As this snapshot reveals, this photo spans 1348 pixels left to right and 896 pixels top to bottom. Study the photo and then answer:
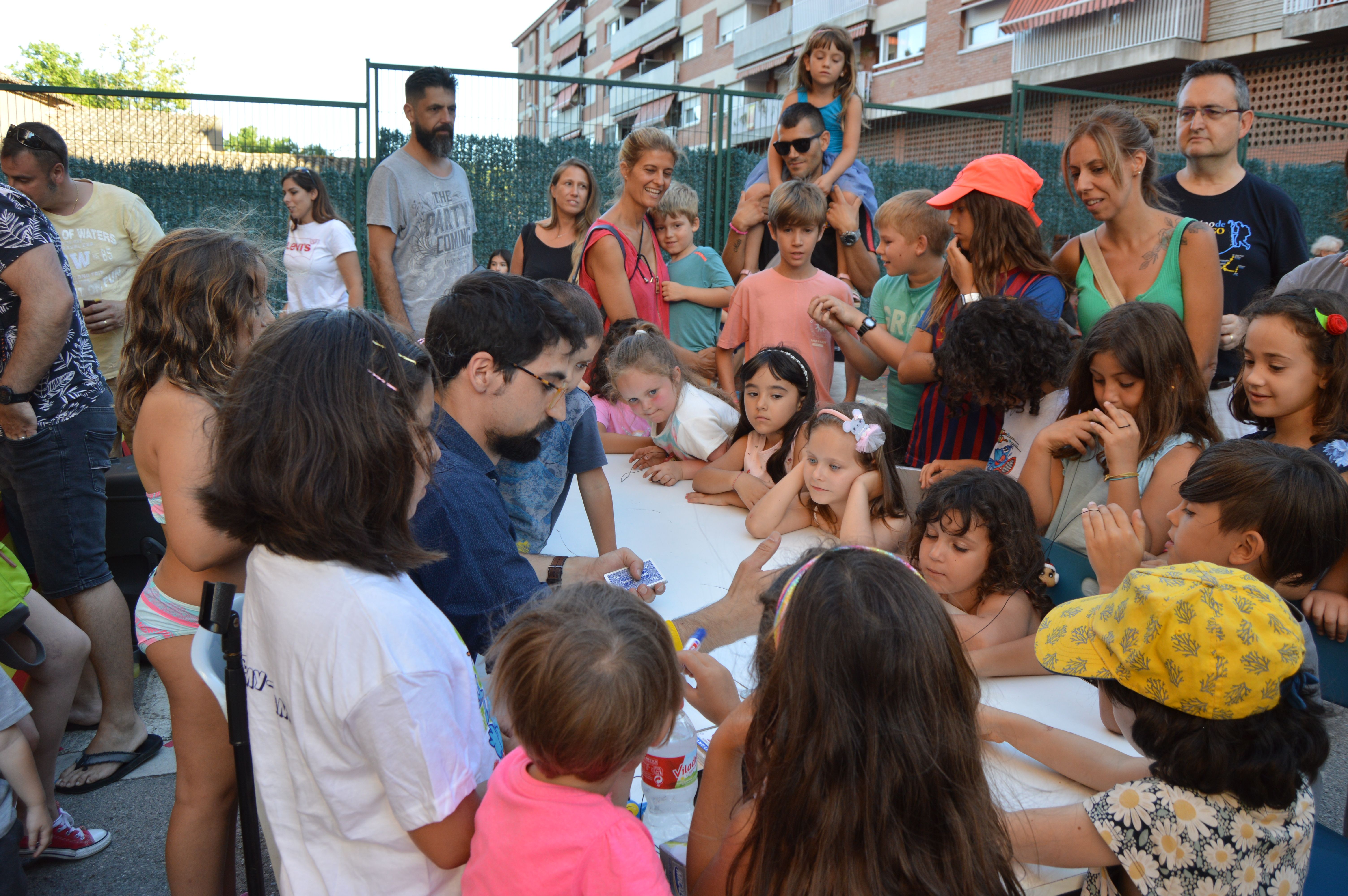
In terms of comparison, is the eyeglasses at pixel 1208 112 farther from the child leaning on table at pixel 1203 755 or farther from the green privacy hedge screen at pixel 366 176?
the green privacy hedge screen at pixel 366 176

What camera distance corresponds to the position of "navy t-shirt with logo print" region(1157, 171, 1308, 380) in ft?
10.9

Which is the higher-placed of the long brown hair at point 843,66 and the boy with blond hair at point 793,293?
the long brown hair at point 843,66

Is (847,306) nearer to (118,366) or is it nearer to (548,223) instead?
(548,223)

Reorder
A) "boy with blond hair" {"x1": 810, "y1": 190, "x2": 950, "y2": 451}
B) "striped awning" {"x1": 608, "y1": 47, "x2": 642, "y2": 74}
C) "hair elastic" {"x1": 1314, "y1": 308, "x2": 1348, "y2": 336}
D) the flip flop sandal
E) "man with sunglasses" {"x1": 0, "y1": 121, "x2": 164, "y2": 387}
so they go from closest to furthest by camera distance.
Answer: "hair elastic" {"x1": 1314, "y1": 308, "x2": 1348, "y2": 336} < the flip flop sandal < "boy with blond hair" {"x1": 810, "y1": 190, "x2": 950, "y2": 451} < "man with sunglasses" {"x1": 0, "y1": 121, "x2": 164, "y2": 387} < "striped awning" {"x1": 608, "y1": 47, "x2": 642, "y2": 74}

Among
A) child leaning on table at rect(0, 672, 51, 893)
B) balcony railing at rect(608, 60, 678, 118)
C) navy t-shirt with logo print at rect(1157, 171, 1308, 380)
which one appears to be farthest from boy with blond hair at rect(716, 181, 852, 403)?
balcony railing at rect(608, 60, 678, 118)

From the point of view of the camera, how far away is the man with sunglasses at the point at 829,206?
429 cm

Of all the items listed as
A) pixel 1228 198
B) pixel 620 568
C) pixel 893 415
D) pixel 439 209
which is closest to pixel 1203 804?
pixel 620 568

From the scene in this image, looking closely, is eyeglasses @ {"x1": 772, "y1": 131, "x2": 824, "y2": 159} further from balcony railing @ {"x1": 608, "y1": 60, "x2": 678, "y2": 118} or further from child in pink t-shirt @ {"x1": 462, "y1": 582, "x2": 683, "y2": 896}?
child in pink t-shirt @ {"x1": 462, "y1": 582, "x2": 683, "y2": 896}

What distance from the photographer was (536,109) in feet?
25.5

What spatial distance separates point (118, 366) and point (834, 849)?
3755 millimetres

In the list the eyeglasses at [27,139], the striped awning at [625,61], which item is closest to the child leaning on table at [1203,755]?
the eyeglasses at [27,139]

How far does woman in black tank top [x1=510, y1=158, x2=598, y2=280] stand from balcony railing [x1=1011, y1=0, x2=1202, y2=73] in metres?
17.0

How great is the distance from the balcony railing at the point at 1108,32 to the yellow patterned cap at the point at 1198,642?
64.3 feet

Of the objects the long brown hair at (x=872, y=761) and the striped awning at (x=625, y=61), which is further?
the striped awning at (x=625, y=61)
